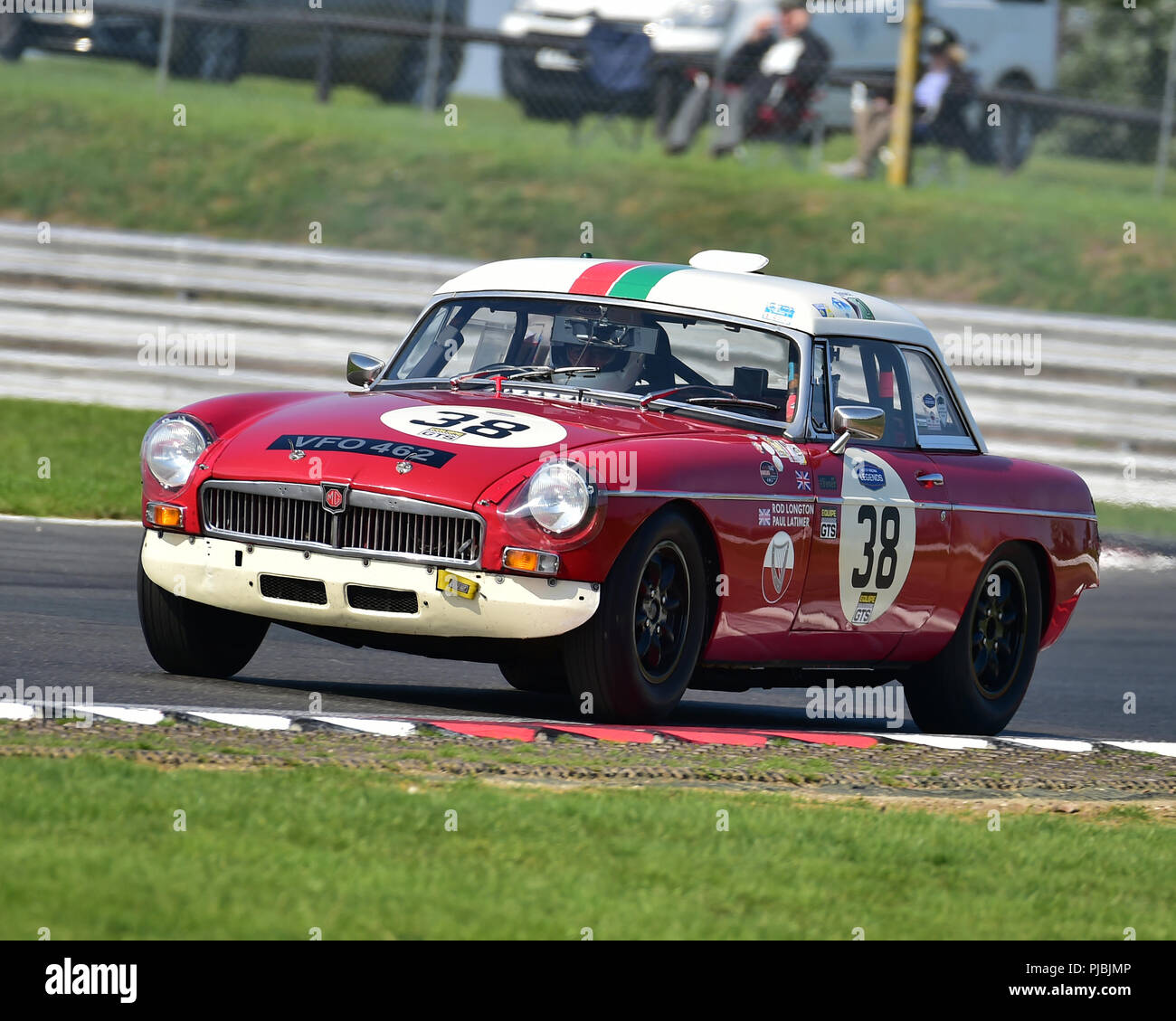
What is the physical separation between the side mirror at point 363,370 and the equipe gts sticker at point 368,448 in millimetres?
1304

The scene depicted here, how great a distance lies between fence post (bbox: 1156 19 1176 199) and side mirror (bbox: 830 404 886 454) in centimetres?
1213

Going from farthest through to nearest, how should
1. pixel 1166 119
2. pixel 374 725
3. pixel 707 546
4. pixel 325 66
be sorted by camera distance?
pixel 325 66 < pixel 1166 119 < pixel 707 546 < pixel 374 725

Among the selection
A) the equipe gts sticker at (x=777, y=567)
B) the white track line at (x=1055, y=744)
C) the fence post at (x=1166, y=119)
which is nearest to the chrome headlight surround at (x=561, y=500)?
the equipe gts sticker at (x=777, y=567)

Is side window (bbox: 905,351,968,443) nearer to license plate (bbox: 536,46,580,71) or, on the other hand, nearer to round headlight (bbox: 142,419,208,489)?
round headlight (bbox: 142,419,208,489)

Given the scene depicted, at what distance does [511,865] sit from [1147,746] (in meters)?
3.99

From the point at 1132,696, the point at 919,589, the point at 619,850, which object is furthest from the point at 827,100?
the point at 619,850

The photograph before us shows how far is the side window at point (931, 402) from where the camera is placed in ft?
29.7

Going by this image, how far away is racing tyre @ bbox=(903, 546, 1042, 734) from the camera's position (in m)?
8.98

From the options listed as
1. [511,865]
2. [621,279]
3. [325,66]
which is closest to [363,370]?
[621,279]

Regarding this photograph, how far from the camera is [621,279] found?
8.52 meters

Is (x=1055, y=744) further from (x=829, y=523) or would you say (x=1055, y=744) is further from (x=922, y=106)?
(x=922, y=106)

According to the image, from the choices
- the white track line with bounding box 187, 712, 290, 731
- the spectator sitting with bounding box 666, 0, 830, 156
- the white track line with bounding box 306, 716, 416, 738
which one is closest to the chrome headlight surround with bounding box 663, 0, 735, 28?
the spectator sitting with bounding box 666, 0, 830, 156
